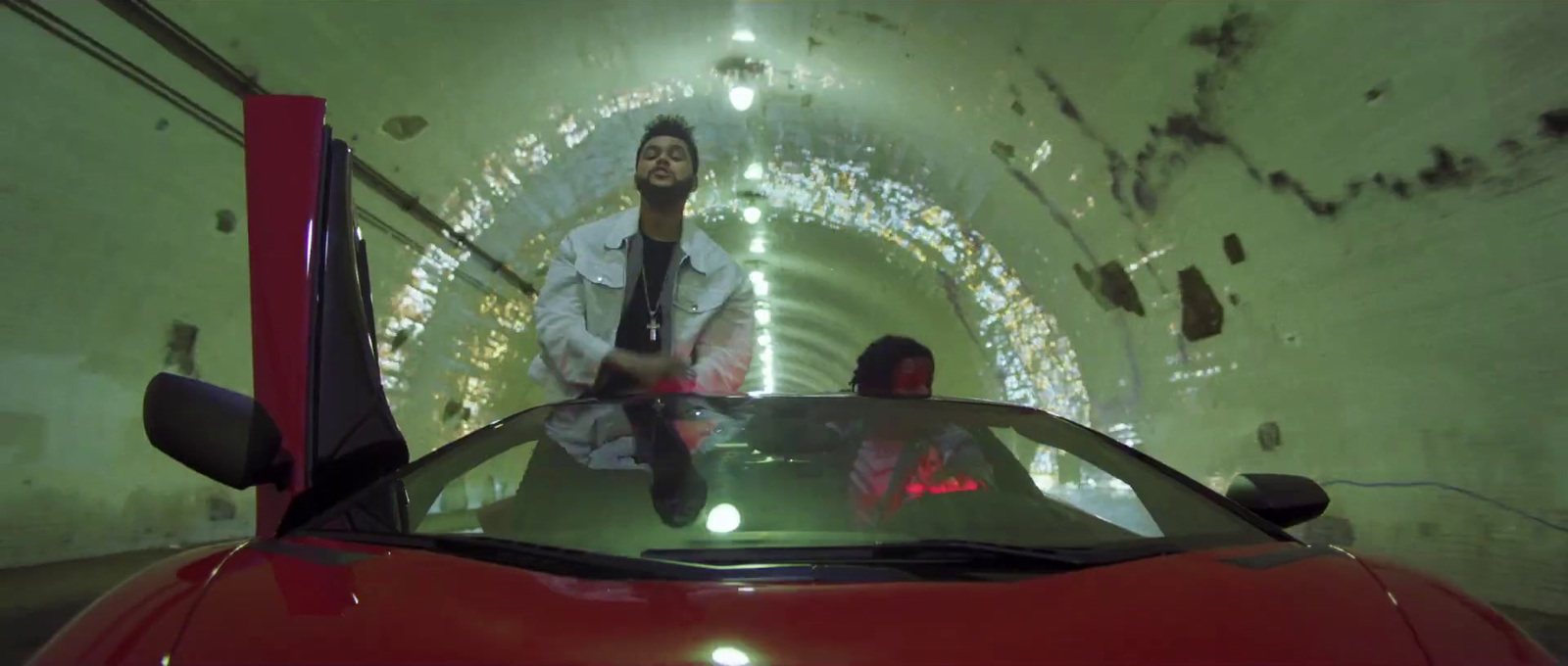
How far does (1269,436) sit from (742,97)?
429 centimetres

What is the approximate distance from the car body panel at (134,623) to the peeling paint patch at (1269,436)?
18.0 ft

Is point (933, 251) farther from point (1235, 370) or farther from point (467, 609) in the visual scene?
point (467, 609)

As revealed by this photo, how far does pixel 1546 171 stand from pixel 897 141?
490 cm

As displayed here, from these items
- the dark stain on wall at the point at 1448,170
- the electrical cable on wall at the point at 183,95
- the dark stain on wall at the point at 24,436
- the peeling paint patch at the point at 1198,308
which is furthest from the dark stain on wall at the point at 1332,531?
the dark stain on wall at the point at 24,436

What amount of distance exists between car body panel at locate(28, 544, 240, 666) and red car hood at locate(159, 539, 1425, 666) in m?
0.03

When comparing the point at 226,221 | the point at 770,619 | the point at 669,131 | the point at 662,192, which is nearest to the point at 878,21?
the point at 669,131

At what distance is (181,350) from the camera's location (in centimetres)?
572

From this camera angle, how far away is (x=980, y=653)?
47.7 inches

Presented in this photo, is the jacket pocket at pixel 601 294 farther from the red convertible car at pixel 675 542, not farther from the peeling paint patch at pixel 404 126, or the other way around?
the red convertible car at pixel 675 542

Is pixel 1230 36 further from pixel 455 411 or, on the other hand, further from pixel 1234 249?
pixel 455 411

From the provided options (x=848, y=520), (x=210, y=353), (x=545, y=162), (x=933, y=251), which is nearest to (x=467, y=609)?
(x=848, y=520)

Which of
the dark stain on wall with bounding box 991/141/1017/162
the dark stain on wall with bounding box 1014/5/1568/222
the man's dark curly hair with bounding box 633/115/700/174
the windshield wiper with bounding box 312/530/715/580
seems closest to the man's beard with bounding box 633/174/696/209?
the man's dark curly hair with bounding box 633/115/700/174

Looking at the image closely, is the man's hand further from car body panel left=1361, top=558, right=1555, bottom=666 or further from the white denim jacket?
car body panel left=1361, top=558, right=1555, bottom=666

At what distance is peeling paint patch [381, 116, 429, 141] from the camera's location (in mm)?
6522
